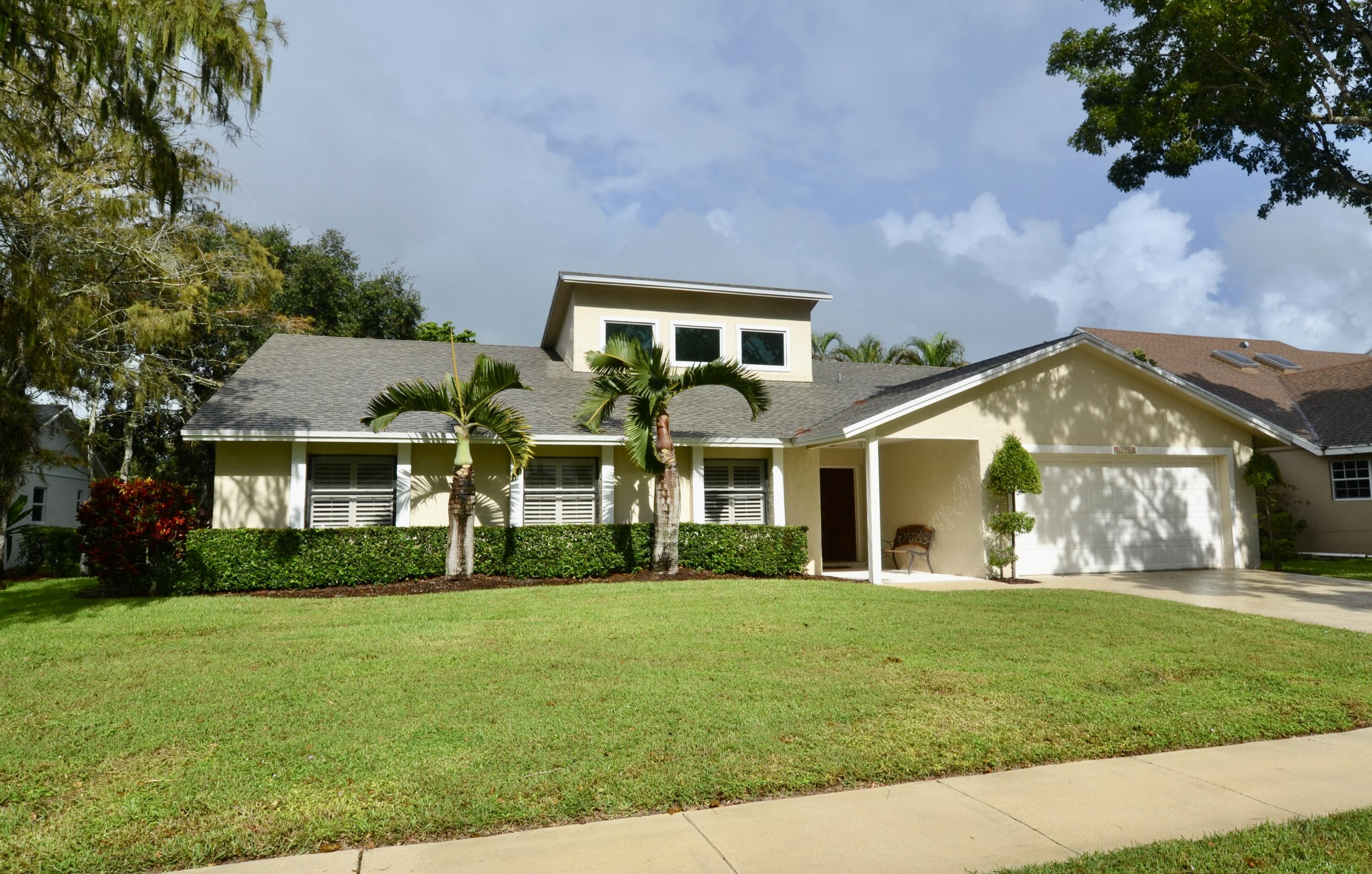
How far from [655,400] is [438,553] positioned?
4.23 m

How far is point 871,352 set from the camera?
36.1m

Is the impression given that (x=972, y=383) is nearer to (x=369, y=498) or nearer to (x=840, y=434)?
(x=840, y=434)

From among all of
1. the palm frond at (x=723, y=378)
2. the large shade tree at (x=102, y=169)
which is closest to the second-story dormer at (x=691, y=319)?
the palm frond at (x=723, y=378)

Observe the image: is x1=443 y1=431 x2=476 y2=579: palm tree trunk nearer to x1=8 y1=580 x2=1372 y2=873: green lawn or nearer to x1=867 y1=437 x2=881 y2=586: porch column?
x1=8 y1=580 x2=1372 y2=873: green lawn

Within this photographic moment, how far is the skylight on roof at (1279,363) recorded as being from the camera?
82.6 ft

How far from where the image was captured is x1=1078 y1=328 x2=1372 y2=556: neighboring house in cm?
1898

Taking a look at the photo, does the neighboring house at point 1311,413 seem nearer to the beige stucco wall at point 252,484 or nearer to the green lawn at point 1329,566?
the green lawn at point 1329,566

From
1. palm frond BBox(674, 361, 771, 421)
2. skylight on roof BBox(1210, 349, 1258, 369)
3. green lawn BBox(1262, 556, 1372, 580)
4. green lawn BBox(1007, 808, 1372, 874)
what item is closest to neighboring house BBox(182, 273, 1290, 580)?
green lawn BBox(1262, 556, 1372, 580)

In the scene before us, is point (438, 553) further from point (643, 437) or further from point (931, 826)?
point (931, 826)

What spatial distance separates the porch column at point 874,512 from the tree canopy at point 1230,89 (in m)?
8.03

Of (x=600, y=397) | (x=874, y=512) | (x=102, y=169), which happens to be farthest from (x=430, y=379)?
(x=874, y=512)

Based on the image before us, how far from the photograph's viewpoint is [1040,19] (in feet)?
58.5

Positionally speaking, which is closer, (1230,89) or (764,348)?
(1230,89)

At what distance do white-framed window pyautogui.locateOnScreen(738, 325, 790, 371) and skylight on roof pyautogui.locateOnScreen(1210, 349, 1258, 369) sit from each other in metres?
16.0
